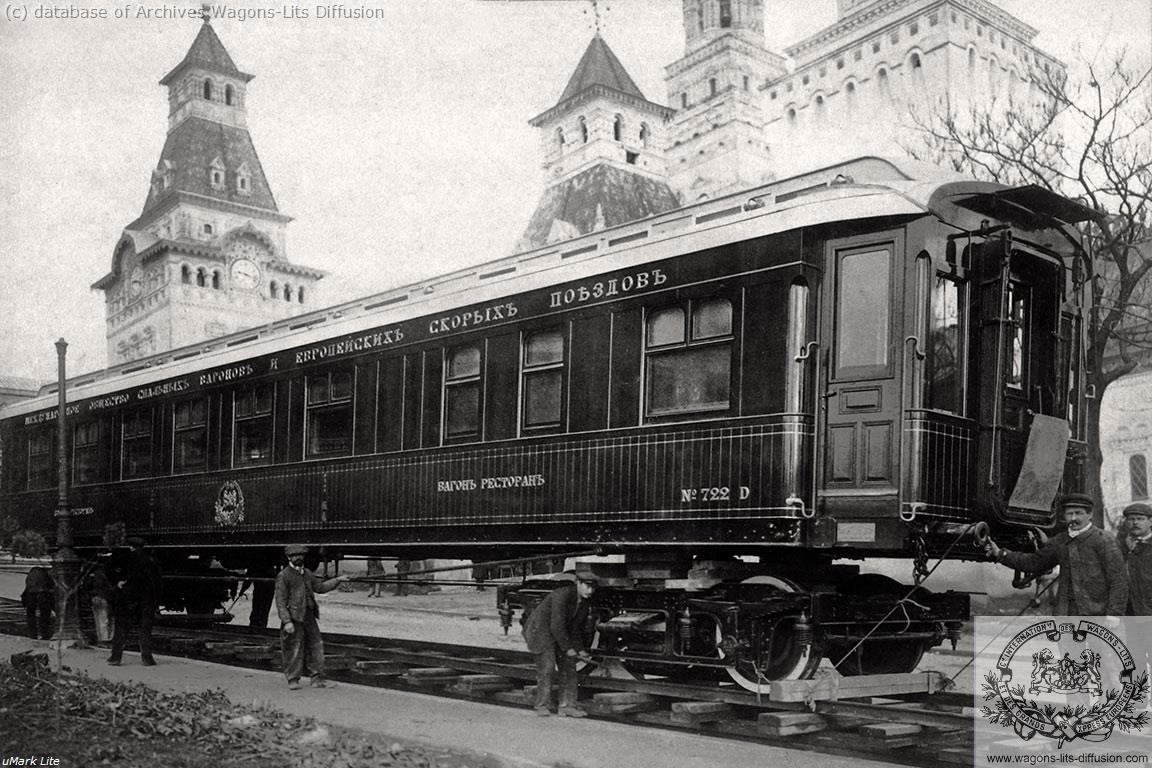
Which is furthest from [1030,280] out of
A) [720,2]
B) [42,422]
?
[720,2]

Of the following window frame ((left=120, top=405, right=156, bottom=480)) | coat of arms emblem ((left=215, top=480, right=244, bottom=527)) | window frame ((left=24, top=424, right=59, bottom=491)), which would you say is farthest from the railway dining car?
window frame ((left=24, top=424, right=59, bottom=491))

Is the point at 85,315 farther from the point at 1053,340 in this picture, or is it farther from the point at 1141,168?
the point at 1141,168

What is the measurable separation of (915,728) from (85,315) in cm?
1480

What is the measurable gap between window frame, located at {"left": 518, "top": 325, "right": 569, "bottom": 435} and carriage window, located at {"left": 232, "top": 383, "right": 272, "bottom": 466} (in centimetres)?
461

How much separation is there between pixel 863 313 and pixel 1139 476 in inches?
934

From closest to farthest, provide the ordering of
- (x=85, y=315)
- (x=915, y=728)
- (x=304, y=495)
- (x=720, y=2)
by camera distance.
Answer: (x=915, y=728), (x=304, y=495), (x=85, y=315), (x=720, y=2)

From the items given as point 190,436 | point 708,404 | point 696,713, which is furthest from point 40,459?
point 696,713

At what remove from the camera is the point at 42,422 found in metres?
19.1

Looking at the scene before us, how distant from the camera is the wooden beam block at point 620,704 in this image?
9336 millimetres

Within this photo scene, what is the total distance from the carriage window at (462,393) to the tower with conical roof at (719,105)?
205 ft

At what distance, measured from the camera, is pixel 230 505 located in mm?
14984

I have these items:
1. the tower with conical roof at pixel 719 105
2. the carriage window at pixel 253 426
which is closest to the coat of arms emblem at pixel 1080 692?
the carriage window at pixel 253 426

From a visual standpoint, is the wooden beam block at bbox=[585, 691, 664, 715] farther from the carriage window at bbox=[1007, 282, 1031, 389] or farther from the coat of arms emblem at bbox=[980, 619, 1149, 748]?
the carriage window at bbox=[1007, 282, 1031, 389]

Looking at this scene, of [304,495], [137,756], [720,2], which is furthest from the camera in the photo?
[720,2]
